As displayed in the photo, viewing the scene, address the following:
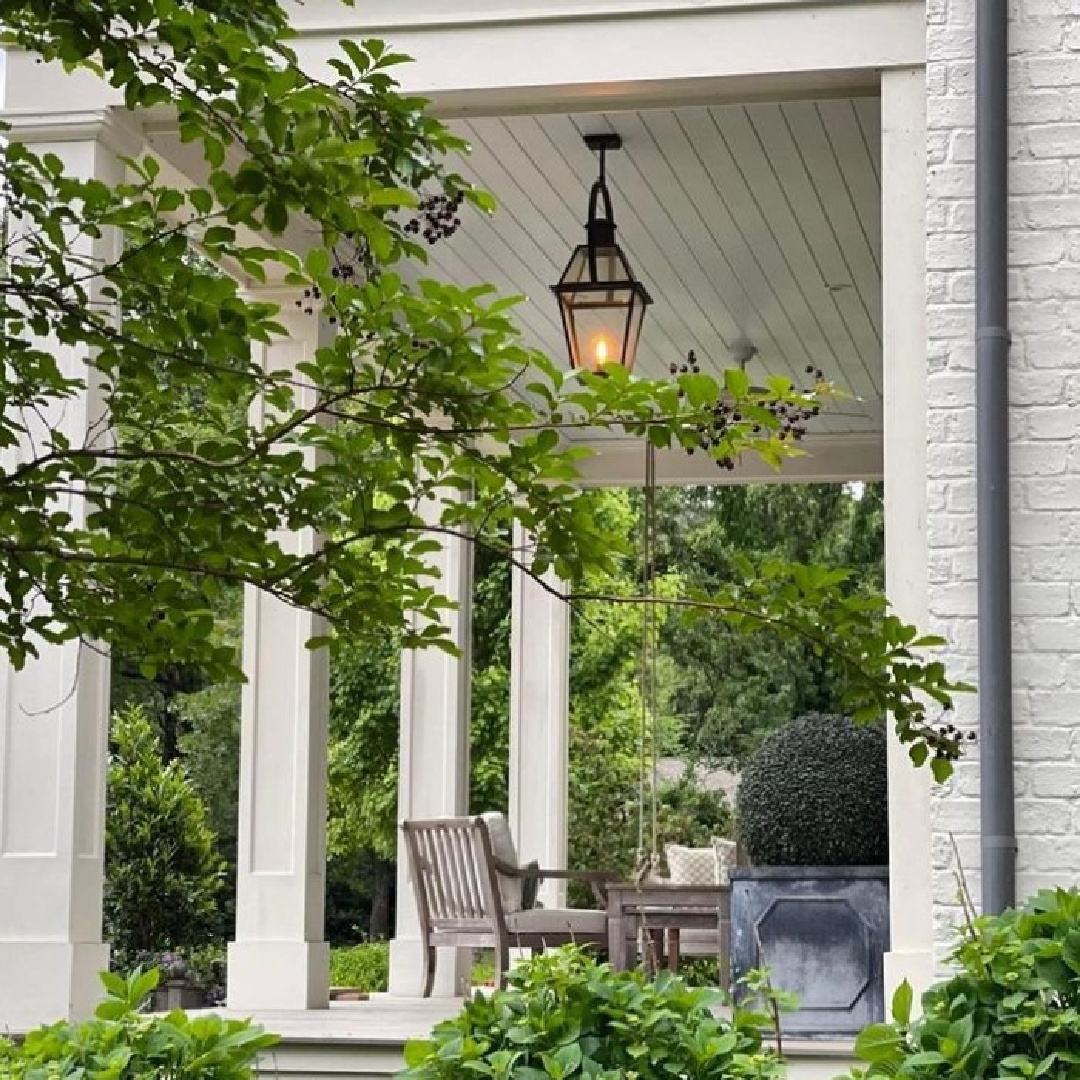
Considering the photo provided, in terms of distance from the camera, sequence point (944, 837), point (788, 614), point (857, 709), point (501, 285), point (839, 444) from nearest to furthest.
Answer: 1. point (788, 614)
2. point (857, 709)
3. point (944, 837)
4. point (501, 285)
5. point (839, 444)

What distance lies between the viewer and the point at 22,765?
505 centimetres

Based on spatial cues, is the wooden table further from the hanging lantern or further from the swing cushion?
the swing cushion

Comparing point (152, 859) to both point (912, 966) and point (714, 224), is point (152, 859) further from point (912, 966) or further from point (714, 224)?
point (912, 966)

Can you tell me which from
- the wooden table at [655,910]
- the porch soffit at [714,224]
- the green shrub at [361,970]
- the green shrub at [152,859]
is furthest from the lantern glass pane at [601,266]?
the green shrub at [152,859]

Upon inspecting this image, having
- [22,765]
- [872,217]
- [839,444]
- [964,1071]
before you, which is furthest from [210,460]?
[839,444]

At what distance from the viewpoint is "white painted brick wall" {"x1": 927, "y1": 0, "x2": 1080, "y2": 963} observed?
171 inches

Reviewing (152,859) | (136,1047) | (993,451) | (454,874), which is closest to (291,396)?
(136,1047)

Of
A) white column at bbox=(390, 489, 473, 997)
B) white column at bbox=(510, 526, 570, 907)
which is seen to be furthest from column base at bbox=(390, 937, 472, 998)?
white column at bbox=(510, 526, 570, 907)

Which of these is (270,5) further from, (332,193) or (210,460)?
(210,460)

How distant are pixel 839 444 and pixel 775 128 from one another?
430cm

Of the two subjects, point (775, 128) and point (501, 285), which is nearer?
point (775, 128)

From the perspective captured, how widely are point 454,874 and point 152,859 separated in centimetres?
765

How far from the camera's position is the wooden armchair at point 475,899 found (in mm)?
7406

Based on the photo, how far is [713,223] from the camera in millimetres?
7086
